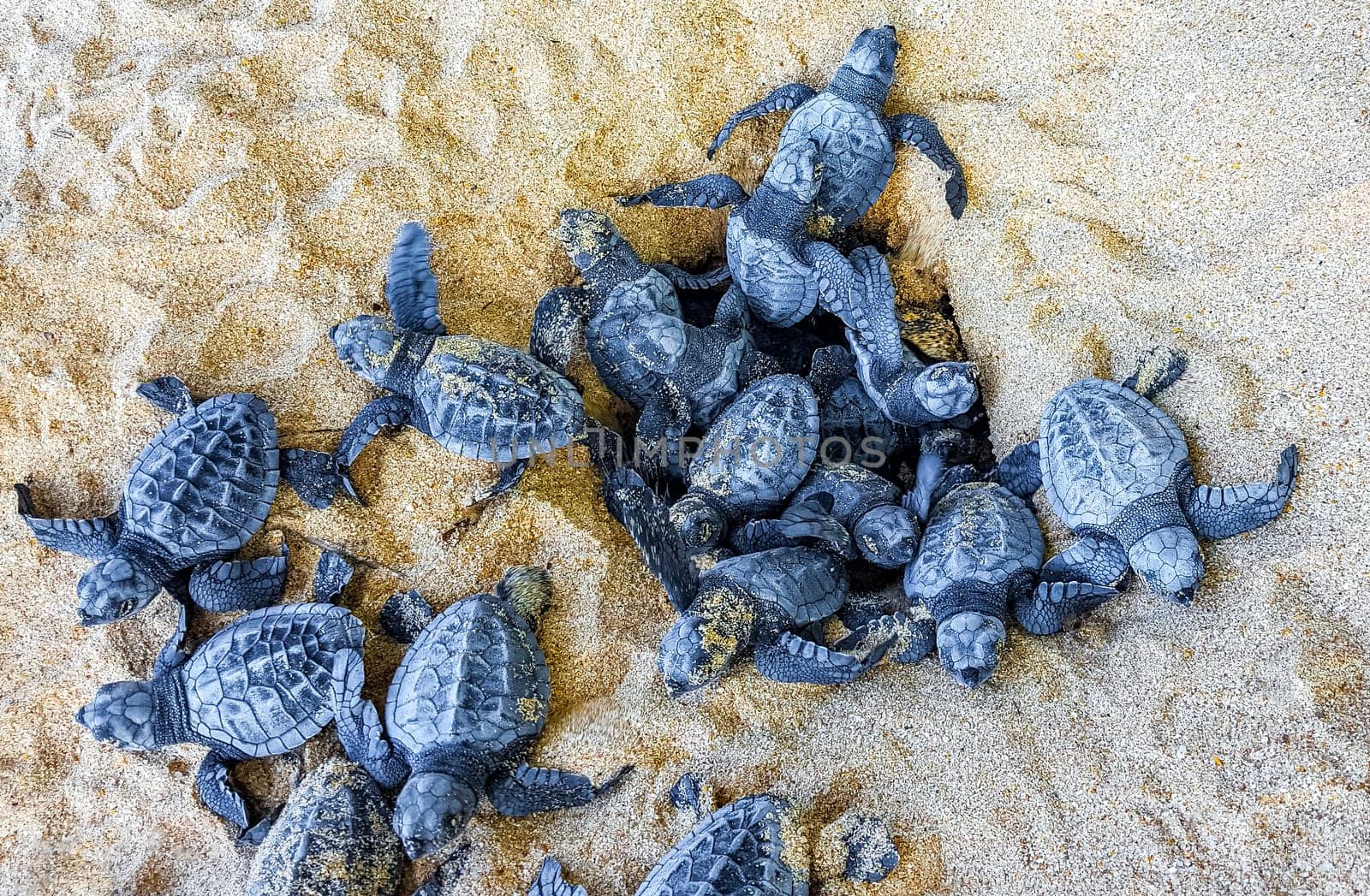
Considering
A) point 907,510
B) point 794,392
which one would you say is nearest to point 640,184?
point 794,392

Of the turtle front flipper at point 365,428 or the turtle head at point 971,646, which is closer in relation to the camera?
the turtle head at point 971,646

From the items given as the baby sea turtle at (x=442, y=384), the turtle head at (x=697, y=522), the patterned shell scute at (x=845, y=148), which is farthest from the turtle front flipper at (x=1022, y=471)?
the baby sea turtle at (x=442, y=384)

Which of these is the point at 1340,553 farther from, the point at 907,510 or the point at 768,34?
the point at 768,34

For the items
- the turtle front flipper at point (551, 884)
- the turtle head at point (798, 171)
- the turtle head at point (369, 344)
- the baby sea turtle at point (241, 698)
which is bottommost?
the turtle front flipper at point (551, 884)

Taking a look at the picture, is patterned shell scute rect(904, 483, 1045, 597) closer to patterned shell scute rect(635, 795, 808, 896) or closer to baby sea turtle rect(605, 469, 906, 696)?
baby sea turtle rect(605, 469, 906, 696)

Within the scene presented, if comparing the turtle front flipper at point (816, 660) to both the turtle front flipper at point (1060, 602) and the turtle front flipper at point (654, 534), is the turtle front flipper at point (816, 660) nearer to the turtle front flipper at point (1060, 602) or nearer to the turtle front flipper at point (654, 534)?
the turtle front flipper at point (654, 534)

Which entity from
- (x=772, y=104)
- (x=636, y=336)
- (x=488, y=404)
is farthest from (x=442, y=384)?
(x=772, y=104)

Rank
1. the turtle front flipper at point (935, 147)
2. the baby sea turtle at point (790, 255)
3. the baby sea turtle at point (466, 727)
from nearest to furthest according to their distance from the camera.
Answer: the baby sea turtle at point (466, 727), the turtle front flipper at point (935, 147), the baby sea turtle at point (790, 255)
